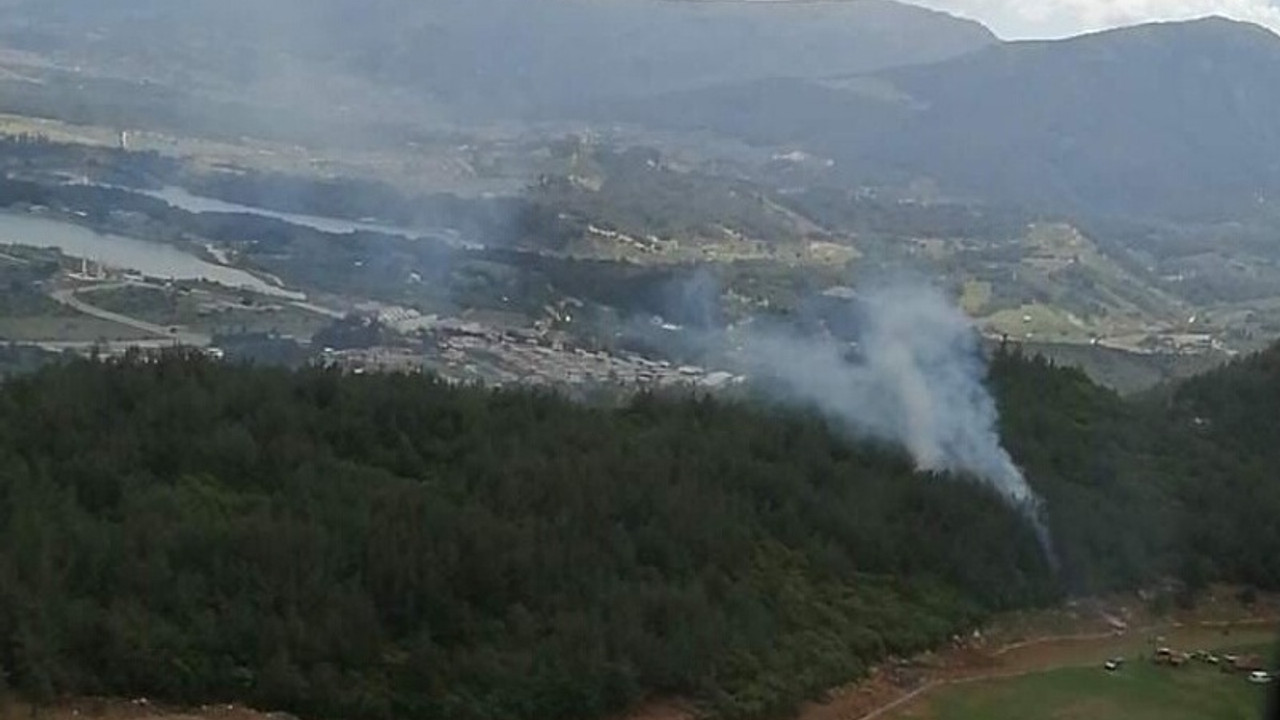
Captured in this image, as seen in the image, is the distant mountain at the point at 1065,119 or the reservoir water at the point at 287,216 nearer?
the reservoir water at the point at 287,216

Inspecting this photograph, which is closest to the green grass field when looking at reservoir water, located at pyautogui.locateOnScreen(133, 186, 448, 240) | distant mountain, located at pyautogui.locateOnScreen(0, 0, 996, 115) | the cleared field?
the cleared field

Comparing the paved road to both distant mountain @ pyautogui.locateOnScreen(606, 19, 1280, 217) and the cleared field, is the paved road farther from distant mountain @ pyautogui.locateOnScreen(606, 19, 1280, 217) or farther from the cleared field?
distant mountain @ pyautogui.locateOnScreen(606, 19, 1280, 217)

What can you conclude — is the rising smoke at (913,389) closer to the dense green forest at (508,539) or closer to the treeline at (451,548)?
the dense green forest at (508,539)

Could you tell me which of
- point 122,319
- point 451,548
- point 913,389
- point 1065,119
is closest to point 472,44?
point 1065,119

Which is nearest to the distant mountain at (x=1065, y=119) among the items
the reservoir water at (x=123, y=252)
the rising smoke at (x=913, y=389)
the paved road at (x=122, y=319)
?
the reservoir water at (x=123, y=252)

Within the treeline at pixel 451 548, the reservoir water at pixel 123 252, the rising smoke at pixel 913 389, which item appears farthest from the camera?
the reservoir water at pixel 123 252

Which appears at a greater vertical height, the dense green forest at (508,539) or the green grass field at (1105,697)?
the dense green forest at (508,539)

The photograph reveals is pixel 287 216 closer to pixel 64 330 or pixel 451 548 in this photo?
pixel 64 330

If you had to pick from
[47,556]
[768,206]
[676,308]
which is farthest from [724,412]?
[768,206]
